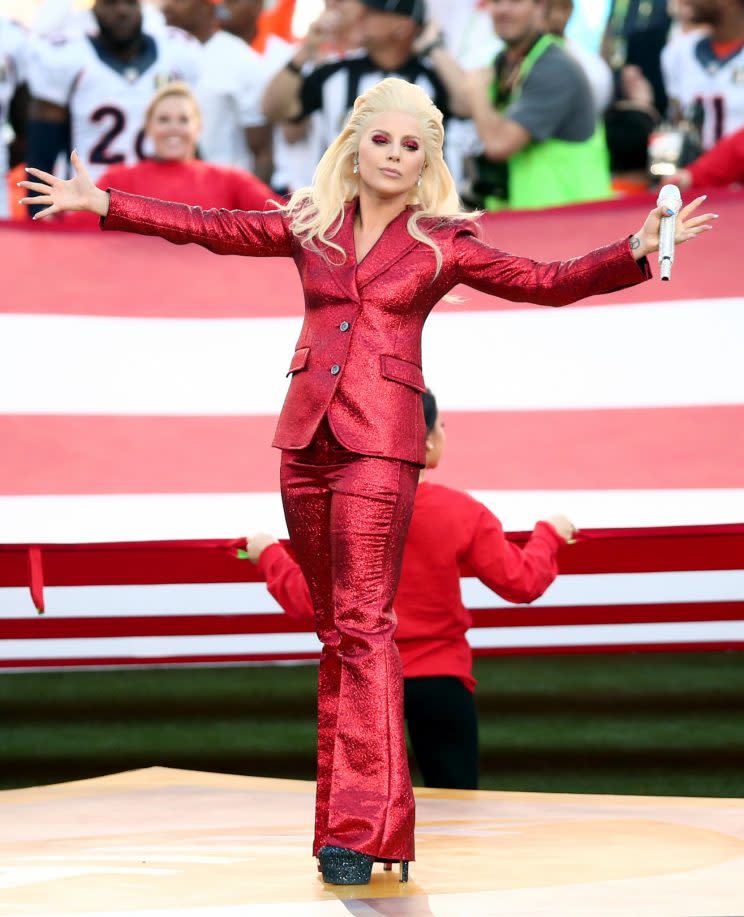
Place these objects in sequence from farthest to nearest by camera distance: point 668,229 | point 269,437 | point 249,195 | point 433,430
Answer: point 249,195
point 269,437
point 433,430
point 668,229

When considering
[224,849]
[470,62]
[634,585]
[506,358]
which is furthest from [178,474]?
[470,62]

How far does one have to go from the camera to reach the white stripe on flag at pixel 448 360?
4.09 m

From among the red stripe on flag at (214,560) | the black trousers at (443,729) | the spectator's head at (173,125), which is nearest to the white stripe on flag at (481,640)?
the red stripe on flag at (214,560)

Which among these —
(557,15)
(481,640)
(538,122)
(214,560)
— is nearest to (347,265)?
(214,560)

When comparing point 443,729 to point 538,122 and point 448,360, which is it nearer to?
point 448,360

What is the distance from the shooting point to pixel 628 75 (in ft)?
18.7

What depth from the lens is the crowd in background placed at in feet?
16.7

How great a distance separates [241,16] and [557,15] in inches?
47.6

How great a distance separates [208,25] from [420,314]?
3688mm

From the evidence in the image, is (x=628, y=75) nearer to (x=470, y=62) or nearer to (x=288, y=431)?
(x=470, y=62)

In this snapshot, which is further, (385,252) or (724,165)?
(724,165)

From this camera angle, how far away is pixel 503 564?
323 cm

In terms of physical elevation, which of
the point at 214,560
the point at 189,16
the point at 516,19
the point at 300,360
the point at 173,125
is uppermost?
the point at 189,16

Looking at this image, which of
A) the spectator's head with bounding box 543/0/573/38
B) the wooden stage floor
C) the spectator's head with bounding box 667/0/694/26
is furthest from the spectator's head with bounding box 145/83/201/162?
the wooden stage floor
